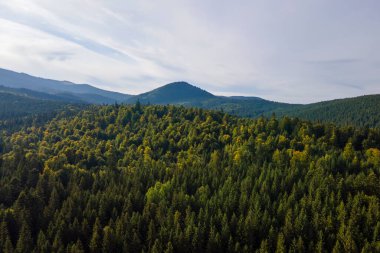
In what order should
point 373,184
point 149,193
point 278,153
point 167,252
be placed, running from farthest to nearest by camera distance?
point 278,153, point 373,184, point 149,193, point 167,252

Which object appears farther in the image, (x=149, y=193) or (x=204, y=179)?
(x=204, y=179)

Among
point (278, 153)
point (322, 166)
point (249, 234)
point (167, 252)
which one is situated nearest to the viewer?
point (167, 252)

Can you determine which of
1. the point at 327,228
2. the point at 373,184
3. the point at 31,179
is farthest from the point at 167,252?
→ the point at 373,184

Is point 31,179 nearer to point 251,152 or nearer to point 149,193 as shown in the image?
point 149,193

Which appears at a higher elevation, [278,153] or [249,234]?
[278,153]

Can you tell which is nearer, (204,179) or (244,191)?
(244,191)

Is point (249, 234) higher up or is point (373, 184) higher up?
point (373, 184)

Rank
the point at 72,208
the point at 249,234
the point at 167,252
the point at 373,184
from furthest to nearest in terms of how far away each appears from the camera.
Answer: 1. the point at 373,184
2. the point at 72,208
3. the point at 249,234
4. the point at 167,252

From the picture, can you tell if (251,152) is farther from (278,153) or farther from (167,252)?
(167,252)

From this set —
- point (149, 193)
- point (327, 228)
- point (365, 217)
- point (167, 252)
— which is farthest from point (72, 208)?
point (365, 217)
